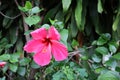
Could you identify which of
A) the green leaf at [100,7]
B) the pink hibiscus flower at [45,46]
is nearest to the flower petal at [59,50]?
the pink hibiscus flower at [45,46]

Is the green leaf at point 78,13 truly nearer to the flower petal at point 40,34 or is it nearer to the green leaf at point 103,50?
the green leaf at point 103,50

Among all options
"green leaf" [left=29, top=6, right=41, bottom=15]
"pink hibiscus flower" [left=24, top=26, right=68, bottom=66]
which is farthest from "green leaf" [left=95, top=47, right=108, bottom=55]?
"green leaf" [left=29, top=6, right=41, bottom=15]

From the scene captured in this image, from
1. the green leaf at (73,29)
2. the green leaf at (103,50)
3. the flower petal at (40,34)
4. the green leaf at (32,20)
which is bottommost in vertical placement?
the green leaf at (73,29)

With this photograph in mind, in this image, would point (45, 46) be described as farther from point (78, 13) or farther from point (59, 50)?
point (78, 13)

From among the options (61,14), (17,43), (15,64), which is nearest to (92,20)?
(61,14)

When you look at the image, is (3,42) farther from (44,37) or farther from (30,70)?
(44,37)

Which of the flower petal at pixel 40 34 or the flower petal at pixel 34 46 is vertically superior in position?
the flower petal at pixel 40 34

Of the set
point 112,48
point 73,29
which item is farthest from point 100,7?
point 112,48
